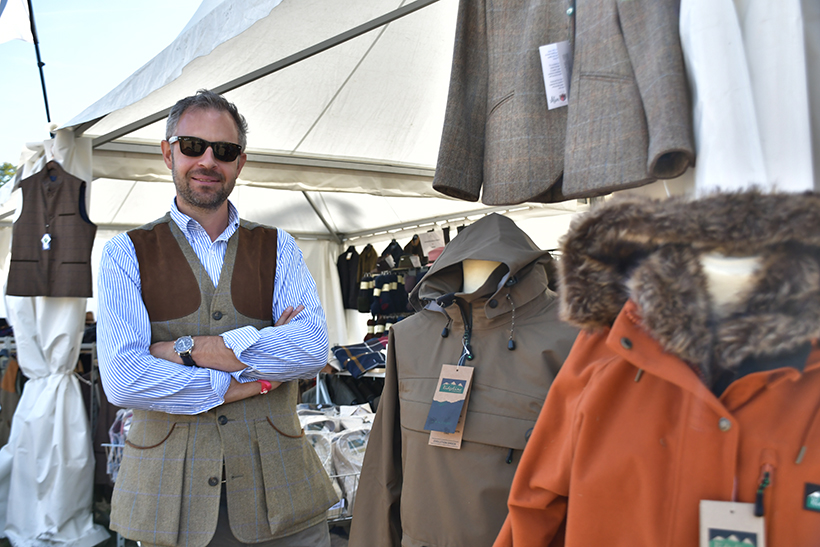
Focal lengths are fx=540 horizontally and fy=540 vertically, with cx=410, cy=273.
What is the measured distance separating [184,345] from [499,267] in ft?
2.92

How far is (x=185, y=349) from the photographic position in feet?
4.86

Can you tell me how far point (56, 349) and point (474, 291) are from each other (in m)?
2.96

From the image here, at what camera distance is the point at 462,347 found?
56.0 inches

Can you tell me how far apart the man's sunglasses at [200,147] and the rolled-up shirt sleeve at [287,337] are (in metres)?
0.30

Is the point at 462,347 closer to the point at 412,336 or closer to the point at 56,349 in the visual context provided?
the point at 412,336

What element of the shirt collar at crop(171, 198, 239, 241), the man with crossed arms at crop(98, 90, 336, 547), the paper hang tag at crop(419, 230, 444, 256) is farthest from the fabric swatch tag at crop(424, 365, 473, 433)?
the paper hang tag at crop(419, 230, 444, 256)

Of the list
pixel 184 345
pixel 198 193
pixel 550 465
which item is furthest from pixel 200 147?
pixel 550 465

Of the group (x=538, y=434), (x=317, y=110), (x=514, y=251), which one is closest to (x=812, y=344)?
(x=538, y=434)

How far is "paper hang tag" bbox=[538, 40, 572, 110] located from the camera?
1234 millimetres

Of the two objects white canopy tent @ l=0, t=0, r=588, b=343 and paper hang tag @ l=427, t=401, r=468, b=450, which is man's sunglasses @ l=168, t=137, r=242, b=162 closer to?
white canopy tent @ l=0, t=0, r=588, b=343

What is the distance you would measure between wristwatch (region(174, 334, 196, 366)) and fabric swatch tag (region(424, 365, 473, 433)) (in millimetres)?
676

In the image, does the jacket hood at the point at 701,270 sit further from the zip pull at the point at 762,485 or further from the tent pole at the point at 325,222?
the tent pole at the point at 325,222

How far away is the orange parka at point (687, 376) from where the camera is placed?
68 cm

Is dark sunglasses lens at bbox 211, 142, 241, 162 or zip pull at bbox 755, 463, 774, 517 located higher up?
dark sunglasses lens at bbox 211, 142, 241, 162
